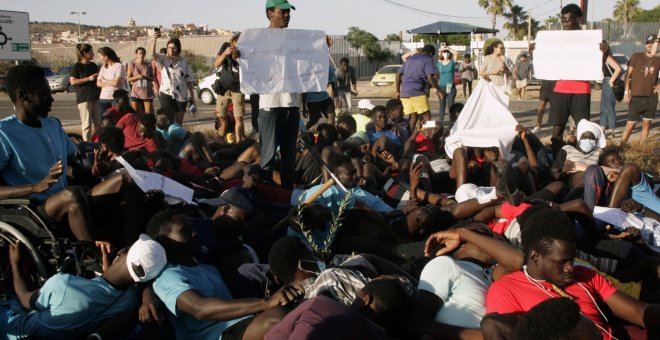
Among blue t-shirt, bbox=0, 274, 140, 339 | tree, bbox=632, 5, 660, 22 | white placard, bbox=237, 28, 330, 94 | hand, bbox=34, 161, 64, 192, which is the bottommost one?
blue t-shirt, bbox=0, 274, 140, 339

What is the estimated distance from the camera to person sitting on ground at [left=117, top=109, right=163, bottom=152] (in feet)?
28.3

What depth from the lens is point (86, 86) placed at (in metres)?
11.5

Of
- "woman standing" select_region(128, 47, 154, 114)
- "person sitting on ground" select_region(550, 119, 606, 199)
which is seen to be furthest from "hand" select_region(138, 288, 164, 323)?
"woman standing" select_region(128, 47, 154, 114)

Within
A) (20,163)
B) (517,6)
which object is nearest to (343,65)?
(20,163)

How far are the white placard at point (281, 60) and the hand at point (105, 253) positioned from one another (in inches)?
110

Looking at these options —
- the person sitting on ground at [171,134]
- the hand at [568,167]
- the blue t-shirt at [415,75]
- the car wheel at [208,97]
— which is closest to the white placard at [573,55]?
the hand at [568,167]

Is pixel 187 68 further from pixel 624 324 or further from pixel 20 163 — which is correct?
pixel 624 324

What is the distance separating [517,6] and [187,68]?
52.5 m

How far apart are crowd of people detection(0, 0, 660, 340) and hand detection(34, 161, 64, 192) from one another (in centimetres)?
1

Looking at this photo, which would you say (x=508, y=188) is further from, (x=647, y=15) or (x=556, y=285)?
(x=647, y=15)

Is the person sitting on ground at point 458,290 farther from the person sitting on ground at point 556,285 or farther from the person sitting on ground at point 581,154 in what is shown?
the person sitting on ground at point 581,154

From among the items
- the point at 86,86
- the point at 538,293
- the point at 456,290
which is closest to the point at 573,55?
the point at 456,290

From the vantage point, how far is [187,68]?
12.1 m

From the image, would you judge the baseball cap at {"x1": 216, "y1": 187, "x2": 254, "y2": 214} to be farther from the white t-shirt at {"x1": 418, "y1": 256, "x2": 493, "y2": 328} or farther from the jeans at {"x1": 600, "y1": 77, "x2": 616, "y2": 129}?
the jeans at {"x1": 600, "y1": 77, "x2": 616, "y2": 129}
